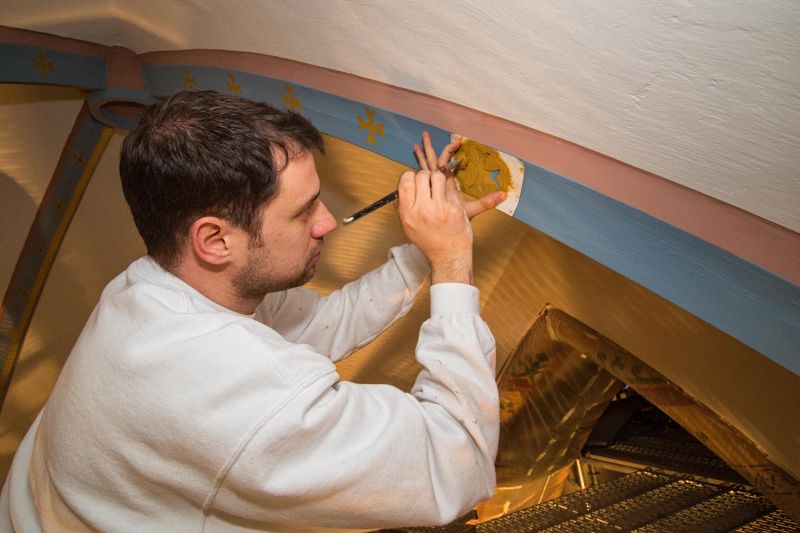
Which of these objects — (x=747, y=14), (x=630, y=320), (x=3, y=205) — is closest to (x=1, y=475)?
(x=3, y=205)

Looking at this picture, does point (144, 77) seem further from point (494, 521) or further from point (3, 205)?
point (494, 521)

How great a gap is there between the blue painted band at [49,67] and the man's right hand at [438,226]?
1.34m

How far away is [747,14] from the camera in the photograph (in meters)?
0.75

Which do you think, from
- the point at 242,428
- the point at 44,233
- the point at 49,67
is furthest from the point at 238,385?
the point at 44,233

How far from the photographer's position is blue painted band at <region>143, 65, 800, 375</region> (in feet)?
3.34

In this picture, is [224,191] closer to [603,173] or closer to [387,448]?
[387,448]

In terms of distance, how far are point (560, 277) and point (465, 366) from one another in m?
0.97

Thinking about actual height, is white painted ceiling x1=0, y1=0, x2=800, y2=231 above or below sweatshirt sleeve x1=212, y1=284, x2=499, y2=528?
above

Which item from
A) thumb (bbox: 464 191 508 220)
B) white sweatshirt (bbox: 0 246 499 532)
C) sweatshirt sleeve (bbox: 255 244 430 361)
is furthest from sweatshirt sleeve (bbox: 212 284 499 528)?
sweatshirt sleeve (bbox: 255 244 430 361)

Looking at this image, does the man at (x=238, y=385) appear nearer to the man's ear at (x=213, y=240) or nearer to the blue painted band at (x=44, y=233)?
the man's ear at (x=213, y=240)

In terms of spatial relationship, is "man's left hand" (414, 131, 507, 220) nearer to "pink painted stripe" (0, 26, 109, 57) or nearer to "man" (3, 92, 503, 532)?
"man" (3, 92, 503, 532)

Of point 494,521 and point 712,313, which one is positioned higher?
point 712,313

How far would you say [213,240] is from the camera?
3.62 ft

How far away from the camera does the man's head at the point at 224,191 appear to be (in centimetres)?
107
